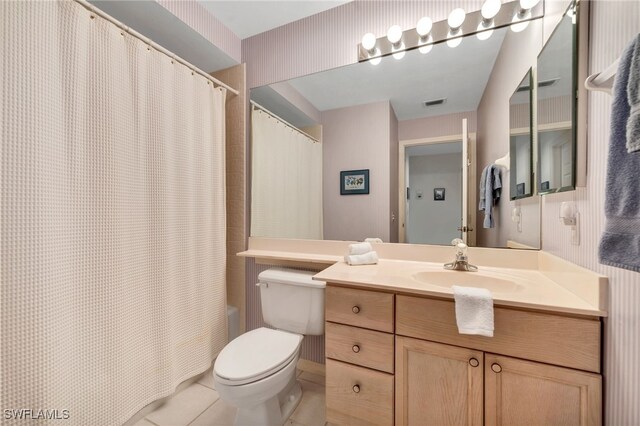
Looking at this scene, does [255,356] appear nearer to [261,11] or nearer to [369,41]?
[369,41]

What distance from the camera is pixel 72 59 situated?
42.0 inches

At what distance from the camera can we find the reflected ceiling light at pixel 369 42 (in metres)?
1.54

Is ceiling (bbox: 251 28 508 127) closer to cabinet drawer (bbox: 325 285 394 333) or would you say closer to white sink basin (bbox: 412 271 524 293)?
white sink basin (bbox: 412 271 524 293)

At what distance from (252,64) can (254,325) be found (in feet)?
6.83

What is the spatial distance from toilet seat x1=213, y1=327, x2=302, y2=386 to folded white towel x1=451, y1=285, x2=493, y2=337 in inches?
33.0

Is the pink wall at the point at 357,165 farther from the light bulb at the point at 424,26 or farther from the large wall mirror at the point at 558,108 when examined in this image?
the large wall mirror at the point at 558,108

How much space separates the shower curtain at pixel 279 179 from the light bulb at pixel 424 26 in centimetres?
94

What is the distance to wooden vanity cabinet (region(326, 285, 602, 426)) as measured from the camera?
0.80 metres

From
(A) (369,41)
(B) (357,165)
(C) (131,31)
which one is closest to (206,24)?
(C) (131,31)

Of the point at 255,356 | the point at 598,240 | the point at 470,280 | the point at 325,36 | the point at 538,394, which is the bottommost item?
the point at 255,356

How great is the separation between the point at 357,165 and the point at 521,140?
88cm

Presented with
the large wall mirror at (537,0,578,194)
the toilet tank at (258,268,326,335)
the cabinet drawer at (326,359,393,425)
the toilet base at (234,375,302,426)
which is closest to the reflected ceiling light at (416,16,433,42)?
the large wall mirror at (537,0,578,194)

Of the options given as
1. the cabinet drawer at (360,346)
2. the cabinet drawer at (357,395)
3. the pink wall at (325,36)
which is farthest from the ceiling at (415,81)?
the cabinet drawer at (357,395)

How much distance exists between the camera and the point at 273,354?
1252 mm
